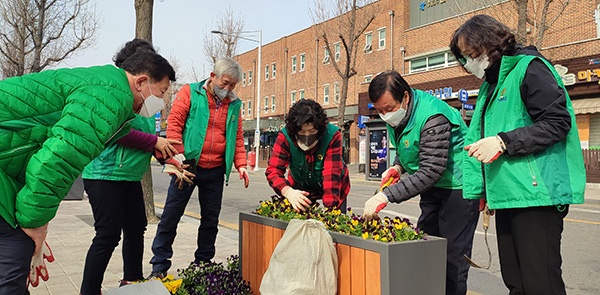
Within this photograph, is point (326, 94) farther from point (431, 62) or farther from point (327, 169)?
point (327, 169)

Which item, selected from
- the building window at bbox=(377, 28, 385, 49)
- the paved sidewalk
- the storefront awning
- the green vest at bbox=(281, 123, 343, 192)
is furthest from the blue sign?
the green vest at bbox=(281, 123, 343, 192)

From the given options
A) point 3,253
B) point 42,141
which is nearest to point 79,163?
point 42,141

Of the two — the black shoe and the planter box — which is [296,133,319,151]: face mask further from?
the black shoe

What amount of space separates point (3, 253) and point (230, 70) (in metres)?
2.45

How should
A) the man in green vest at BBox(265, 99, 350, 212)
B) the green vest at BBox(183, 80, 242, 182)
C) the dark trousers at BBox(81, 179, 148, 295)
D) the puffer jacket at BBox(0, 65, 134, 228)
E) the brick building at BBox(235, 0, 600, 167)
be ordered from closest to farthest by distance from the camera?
1. the puffer jacket at BBox(0, 65, 134, 228)
2. the dark trousers at BBox(81, 179, 148, 295)
3. the man in green vest at BBox(265, 99, 350, 212)
4. the green vest at BBox(183, 80, 242, 182)
5. the brick building at BBox(235, 0, 600, 167)

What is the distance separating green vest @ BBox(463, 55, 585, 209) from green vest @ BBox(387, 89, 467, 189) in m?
0.56

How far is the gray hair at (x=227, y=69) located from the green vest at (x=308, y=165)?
740mm

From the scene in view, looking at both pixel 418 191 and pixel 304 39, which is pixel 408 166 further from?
pixel 304 39

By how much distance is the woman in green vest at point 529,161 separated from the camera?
2.25 metres

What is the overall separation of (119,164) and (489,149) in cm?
253

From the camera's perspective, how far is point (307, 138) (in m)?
Answer: 3.61

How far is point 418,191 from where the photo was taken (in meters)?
3.02

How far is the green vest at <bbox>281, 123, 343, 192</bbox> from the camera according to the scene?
3.77 m

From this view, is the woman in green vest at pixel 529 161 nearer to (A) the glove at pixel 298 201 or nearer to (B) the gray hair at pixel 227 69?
(A) the glove at pixel 298 201
